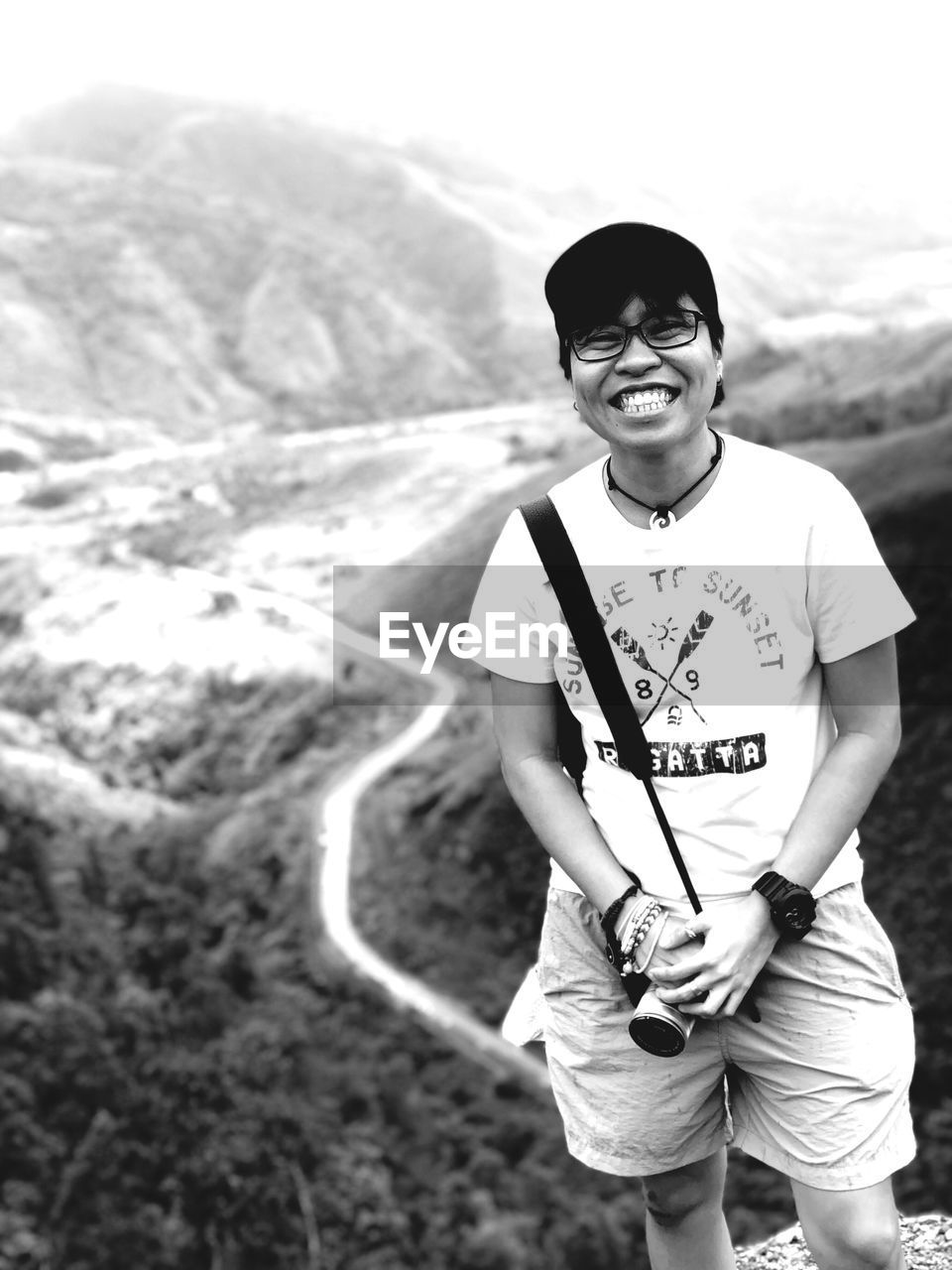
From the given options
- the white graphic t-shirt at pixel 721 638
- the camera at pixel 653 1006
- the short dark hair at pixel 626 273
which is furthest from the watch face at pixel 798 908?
the short dark hair at pixel 626 273

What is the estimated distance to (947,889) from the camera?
16016 millimetres

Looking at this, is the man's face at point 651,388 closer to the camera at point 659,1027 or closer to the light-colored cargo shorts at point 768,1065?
the light-colored cargo shorts at point 768,1065

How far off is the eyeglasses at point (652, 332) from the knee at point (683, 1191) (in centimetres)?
200

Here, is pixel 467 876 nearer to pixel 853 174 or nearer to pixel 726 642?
pixel 726 642

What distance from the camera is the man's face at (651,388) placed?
9.71ft

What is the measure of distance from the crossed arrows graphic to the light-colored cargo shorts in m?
0.55

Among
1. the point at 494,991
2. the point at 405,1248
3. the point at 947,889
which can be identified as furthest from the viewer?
the point at 494,991

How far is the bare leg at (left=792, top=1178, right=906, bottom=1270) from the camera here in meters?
2.89

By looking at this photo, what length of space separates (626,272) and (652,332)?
15 cm

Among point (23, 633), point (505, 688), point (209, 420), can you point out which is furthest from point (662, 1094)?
point (209, 420)

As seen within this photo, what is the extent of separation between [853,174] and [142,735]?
116m

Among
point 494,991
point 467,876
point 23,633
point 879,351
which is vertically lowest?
point 494,991

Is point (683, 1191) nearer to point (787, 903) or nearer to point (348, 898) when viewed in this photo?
point (787, 903)

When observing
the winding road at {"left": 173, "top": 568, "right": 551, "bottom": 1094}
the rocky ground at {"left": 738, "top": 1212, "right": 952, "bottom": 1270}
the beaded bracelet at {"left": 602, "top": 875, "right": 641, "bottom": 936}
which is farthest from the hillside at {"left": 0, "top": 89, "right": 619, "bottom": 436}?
the beaded bracelet at {"left": 602, "top": 875, "right": 641, "bottom": 936}
